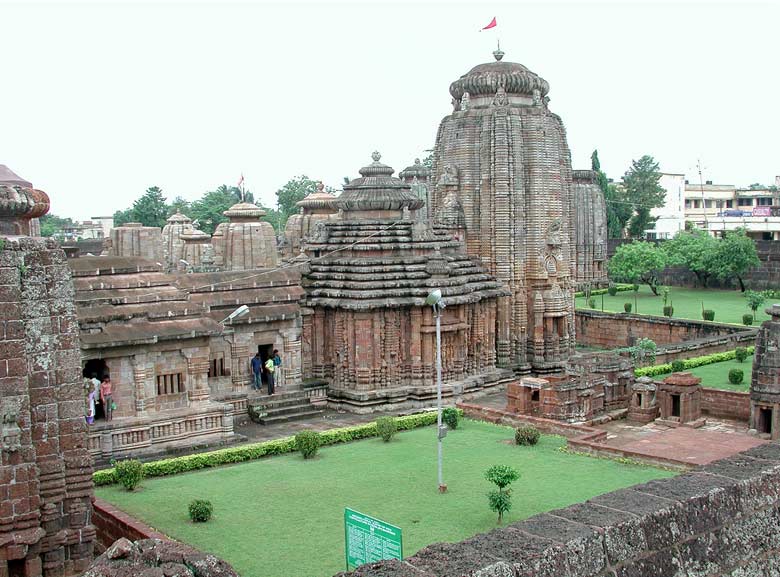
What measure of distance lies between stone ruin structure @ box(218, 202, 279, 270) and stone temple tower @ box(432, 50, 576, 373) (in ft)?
20.7

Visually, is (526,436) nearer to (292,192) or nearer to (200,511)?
(200,511)

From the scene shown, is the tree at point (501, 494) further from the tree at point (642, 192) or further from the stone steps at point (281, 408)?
the tree at point (642, 192)

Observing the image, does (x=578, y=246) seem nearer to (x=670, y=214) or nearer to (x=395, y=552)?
(x=670, y=214)

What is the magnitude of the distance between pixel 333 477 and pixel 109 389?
579 centimetres

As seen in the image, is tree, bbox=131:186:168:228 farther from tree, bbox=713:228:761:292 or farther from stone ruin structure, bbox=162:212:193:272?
tree, bbox=713:228:761:292

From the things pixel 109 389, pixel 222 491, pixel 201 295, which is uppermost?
pixel 201 295

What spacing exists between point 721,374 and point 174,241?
992 inches

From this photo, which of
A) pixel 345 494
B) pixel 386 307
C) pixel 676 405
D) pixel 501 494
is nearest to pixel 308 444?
pixel 345 494

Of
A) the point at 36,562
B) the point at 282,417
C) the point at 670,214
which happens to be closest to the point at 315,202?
the point at 282,417

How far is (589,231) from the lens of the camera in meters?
55.2

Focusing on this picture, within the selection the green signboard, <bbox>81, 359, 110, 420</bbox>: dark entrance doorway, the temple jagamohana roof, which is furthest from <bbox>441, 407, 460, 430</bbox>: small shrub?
the green signboard

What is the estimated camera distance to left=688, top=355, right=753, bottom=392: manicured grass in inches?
1022

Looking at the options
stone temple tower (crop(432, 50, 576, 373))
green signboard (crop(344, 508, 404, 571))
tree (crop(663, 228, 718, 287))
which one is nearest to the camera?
green signboard (crop(344, 508, 404, 571))

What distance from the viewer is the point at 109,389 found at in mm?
19719
